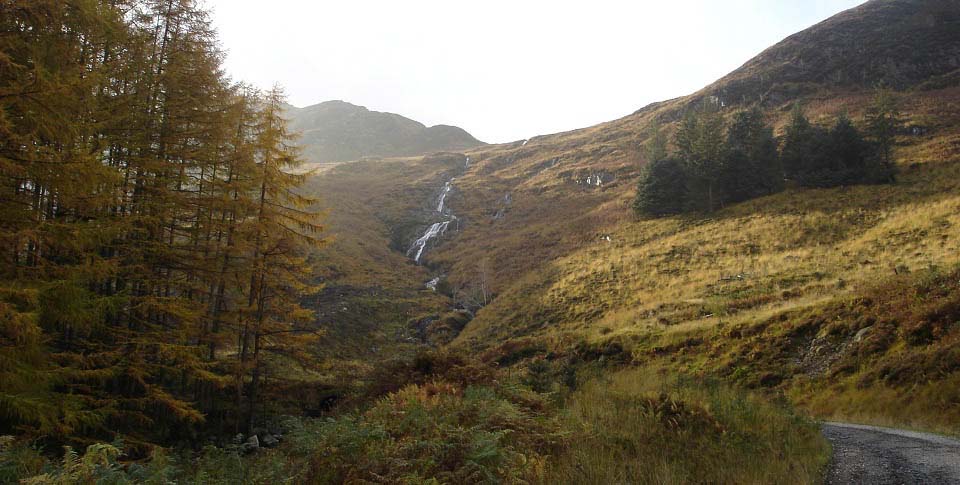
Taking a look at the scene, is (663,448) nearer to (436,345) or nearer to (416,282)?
(436,345)

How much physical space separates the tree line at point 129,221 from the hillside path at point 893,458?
41.0ft

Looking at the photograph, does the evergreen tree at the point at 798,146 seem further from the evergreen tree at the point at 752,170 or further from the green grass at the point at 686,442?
the green grass at the point at 686,442

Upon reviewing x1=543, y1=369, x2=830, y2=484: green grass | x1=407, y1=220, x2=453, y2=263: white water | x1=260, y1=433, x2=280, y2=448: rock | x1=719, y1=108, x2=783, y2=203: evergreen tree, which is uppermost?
x1=719, y1=108, x2=783, y2=203: evergreen tree

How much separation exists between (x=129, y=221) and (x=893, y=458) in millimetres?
15398

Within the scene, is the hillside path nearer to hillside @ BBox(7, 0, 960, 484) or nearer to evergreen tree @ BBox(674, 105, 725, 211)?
hillside @ BBox(7, 0, 960, 484)

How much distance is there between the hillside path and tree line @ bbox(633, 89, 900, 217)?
130 feet

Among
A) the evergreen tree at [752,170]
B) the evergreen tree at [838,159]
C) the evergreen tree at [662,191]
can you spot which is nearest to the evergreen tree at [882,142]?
the evergreen tree at [838,159]

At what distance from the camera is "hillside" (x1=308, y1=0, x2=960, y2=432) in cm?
2161

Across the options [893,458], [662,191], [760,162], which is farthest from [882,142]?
[893,458]

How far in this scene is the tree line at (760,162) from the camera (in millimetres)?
39281

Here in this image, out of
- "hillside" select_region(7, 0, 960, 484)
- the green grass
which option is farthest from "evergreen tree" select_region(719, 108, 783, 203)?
the green grass

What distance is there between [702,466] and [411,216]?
65.0m

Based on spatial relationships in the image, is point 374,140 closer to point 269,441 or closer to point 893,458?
point 269,441

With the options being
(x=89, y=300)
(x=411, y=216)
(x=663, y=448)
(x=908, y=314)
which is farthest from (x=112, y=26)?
(x=411, y=216)
